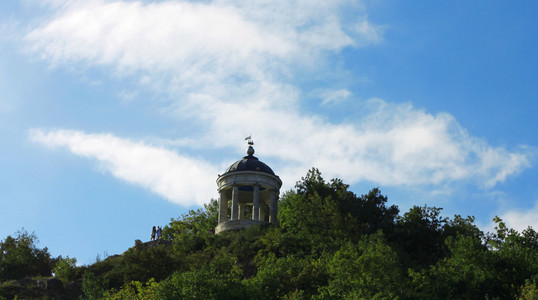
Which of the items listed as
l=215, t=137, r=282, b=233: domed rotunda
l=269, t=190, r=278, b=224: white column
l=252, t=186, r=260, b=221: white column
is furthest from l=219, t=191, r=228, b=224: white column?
l=269, t=190, r=278, b=224: white column

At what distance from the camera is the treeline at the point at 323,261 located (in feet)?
136

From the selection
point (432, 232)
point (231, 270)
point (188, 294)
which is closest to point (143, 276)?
point (231, 270)

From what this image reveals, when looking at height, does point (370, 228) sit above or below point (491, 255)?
above

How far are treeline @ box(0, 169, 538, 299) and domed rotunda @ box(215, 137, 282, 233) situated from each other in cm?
238

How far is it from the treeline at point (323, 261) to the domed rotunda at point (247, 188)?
238 cm

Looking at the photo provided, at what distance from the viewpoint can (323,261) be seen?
4694cm

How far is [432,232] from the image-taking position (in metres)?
55.4

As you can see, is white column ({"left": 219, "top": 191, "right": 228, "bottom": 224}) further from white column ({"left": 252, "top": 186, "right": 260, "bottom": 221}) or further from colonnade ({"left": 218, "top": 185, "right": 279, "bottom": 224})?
white column ({"left": 252, "top": 186, "right": 260, "bottom": 221})

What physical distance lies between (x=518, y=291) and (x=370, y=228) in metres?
16.1

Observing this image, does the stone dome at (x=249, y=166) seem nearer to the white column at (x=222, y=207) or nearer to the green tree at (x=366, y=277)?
the white column at (x=222, y=207)

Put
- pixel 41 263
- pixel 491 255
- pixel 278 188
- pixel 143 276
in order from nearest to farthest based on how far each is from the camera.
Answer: pixel 491 255 → pixel 143 276 → pixel 41 263 → pixel 278 188

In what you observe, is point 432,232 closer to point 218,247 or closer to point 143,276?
point 218,247

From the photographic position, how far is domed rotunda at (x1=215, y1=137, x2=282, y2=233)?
62781 millimetres

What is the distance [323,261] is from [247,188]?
19.6 m
